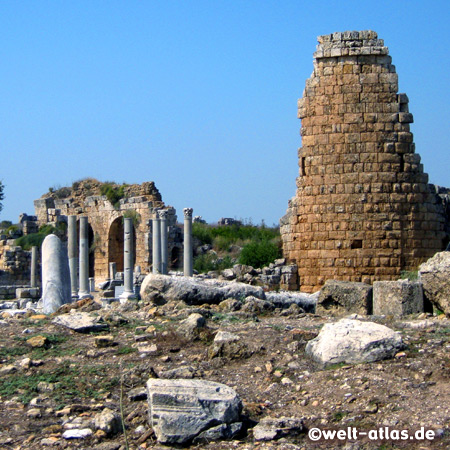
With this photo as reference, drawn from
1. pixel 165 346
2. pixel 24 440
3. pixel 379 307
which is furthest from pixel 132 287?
pixel 24 440

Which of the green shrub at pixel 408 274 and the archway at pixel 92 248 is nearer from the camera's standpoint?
the green shrub at pixel 408 274

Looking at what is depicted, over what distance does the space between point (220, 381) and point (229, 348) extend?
0.66 meters

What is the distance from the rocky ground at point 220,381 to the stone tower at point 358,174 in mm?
6650

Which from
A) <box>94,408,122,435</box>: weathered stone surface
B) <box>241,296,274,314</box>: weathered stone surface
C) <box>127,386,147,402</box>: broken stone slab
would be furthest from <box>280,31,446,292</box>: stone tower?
<box>94,408,122,435</box>: weathered stone surface

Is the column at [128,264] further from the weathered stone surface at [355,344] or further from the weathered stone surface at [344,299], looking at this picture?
the weathered stone surface at [355,344]

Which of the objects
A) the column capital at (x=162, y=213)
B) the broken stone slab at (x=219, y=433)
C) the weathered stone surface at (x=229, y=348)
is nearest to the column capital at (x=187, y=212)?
the column capital at (x=162, y=213)

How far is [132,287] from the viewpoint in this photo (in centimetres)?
1925

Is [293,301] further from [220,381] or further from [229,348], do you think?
[220,381]

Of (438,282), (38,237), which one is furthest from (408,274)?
(38,237)

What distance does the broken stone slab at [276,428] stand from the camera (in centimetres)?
563

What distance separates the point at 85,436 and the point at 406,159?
11.7 metres

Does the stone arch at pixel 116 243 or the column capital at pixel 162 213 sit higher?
the column capital at pixel 162 213

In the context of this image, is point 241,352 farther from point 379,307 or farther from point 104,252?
point 104,252

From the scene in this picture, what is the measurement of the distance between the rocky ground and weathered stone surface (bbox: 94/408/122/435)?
1cm
